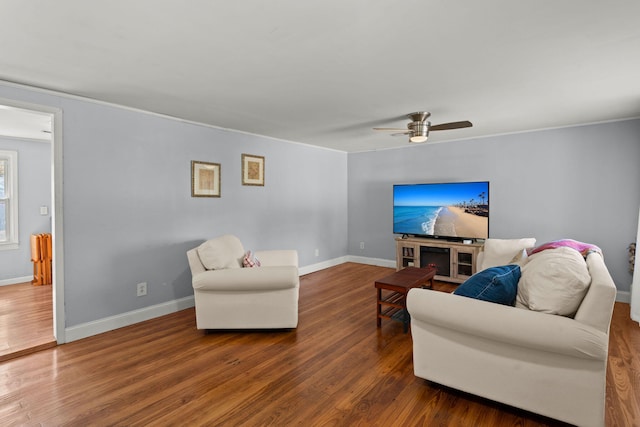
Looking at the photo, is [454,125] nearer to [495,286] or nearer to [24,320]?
[495,286]

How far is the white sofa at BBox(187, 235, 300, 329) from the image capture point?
9.93ft

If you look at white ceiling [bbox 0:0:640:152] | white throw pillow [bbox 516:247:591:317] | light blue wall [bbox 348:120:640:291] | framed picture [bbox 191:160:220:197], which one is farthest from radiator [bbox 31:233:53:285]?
white throw pillow [bbox 516:247:591:317]

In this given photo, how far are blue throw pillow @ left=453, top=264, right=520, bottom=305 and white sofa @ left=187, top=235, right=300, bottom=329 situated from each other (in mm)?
1536

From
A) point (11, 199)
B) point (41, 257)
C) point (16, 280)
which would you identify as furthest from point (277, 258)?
point (11, 199)

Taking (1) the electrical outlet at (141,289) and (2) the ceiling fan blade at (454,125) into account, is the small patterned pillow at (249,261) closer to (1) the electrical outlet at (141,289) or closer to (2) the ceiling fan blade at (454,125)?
(1) the electrical outlet at (141,289)

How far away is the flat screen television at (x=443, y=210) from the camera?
483 cm

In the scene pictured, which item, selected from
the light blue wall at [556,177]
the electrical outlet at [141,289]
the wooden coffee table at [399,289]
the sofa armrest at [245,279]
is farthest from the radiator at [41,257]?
the light blue wall at [556,177]

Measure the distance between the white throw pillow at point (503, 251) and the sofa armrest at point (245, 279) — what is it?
231 centimetres

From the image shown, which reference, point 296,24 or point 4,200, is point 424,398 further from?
point 4,200

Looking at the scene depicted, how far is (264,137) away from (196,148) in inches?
44.8

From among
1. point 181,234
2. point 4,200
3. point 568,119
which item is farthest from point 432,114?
point 4,200

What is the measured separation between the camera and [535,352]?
186 cm

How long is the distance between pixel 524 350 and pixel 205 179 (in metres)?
3.61

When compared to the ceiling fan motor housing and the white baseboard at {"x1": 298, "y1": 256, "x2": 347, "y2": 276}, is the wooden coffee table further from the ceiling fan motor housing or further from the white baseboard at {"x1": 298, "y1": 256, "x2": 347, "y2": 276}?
the white baseboard at {"x1": 298, "y1": 256, "x2": 347, "y2": 276}
